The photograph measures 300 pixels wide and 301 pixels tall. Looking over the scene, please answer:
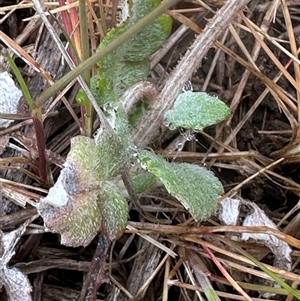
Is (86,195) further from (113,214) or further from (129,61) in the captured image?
(129,61)

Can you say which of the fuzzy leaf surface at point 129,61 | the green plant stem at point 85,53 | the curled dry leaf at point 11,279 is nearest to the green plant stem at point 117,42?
the green plant stem at point 85,53

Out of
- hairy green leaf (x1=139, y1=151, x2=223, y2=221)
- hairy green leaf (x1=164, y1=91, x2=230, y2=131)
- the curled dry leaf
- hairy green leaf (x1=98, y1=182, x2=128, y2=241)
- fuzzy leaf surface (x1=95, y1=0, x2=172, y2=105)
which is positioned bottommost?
the curled dry leaf

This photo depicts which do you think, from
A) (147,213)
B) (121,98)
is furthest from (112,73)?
(147,213)

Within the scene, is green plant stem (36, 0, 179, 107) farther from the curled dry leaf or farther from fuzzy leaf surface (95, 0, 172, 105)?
the curled dry leaf

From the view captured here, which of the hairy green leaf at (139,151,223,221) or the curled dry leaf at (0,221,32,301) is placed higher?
the hairy green leaf at (139,151,223,221)

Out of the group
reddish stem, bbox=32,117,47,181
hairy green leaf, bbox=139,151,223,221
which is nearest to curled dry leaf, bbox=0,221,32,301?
reddish stem, bbox=32,117,47,181

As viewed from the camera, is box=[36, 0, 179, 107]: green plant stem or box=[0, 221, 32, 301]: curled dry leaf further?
box=[0, 221, 32, 301]: curled dry leaf

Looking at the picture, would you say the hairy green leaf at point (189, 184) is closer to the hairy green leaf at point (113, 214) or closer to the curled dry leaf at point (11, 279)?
the hairy green leaf at point (113, 214)
